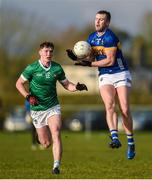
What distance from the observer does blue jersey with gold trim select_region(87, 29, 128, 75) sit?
1638 cm

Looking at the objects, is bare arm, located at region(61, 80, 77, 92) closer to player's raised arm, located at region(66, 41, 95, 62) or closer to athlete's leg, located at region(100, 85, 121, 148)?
player's raised arm, located at region(66, 41, 95, 62)

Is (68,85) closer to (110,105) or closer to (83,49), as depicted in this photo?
(83,49)

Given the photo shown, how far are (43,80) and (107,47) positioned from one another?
163 centimetres

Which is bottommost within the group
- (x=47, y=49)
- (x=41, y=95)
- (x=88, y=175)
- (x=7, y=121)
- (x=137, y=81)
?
(x=137, y=81)

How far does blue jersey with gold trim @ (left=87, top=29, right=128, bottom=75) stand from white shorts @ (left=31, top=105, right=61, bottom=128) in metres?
1.55

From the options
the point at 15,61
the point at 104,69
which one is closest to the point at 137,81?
A: the point at 15,61

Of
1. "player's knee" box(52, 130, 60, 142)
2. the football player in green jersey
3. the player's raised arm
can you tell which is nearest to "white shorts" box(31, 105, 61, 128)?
the football player in green jersey

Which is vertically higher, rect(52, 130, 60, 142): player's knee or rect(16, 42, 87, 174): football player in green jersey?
rect(16, 42, 87, 174): football player in green jersey

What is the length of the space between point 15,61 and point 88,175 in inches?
2416

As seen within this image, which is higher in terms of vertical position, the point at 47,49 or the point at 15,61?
the point at 47,49

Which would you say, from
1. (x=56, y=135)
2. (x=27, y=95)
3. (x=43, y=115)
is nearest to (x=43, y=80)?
(x=27, y=95)

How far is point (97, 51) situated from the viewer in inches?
653

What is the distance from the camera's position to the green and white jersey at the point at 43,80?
15.6m

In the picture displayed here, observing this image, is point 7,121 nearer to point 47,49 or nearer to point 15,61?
point 15,61
